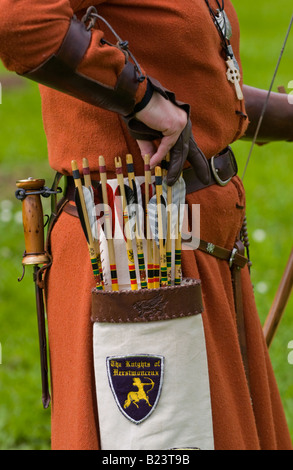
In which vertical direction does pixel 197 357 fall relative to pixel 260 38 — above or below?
below

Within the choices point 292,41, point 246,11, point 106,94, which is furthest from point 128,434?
point 246,11

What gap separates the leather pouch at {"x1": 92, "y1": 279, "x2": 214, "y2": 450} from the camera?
5.15 ft

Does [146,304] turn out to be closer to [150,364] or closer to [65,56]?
[150,364]

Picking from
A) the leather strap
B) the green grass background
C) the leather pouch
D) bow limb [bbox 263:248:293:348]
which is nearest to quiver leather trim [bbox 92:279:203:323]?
the leather pouch

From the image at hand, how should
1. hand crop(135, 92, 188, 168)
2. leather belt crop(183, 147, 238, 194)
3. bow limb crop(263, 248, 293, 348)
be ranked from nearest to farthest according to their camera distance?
1. hand crop(135, 92, 188, 168)
2. leather belt crop(183, 147, 238, 194)
3. bow limb crop(263, 248, 293, 348)

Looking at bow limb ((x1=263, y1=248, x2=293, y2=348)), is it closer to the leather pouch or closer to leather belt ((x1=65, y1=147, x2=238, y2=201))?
leather belt ((x1=65, y1=147, x2=238, y2=201))

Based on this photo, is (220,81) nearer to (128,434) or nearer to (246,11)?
(128,434)

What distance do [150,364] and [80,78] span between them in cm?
64

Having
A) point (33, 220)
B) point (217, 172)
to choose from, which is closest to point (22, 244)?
point (33, 220)

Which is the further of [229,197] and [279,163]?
[279,163]

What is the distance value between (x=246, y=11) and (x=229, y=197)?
13.2 m

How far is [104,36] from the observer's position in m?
1.61

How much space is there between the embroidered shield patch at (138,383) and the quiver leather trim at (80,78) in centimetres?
55

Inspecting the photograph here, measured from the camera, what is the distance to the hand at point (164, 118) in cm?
152
